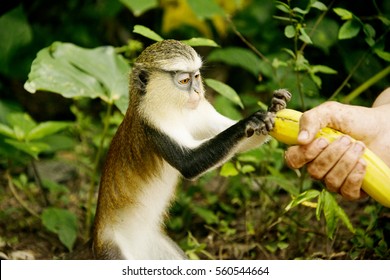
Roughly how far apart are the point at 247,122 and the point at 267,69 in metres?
1.95

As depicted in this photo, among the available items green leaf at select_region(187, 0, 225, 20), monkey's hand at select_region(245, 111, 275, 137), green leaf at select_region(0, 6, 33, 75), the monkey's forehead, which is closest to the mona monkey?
the monkey's forehead

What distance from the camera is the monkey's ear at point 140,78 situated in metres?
3.55

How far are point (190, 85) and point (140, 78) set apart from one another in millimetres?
309

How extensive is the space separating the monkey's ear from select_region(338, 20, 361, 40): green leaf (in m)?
1.24

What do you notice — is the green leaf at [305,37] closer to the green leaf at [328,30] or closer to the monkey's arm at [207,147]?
the monkey's arm at [207,147]

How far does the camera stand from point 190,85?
3.48 m

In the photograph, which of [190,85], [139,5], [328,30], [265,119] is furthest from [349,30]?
[139,5]

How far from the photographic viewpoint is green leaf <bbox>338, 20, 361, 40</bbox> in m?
3.84

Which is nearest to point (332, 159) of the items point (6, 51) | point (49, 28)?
point (6, 51)

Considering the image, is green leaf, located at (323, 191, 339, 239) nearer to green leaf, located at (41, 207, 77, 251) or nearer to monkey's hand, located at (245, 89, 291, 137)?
monkey's hand, located at (245, 89, 291, 137)

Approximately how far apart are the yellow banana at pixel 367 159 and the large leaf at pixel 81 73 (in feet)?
4.69

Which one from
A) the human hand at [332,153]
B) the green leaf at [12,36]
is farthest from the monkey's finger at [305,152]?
the green leaf at [12,36]

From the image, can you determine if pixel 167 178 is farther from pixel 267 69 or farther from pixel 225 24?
pixel 225 24

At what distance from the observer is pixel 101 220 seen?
3744mm
